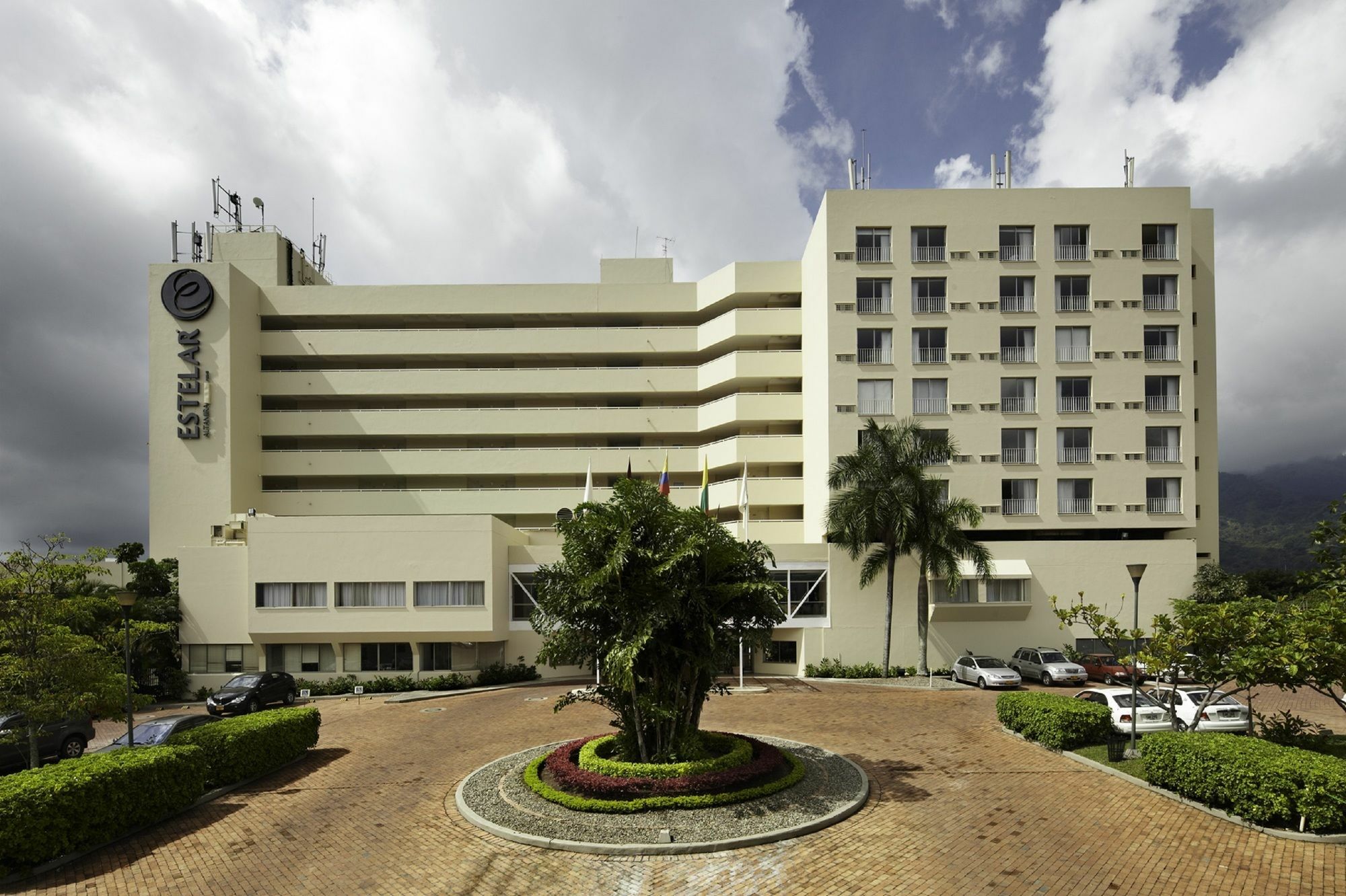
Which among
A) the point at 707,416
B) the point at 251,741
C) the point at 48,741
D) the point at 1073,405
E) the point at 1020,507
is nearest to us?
the point at 251,741

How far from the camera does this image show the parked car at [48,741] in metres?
20.4

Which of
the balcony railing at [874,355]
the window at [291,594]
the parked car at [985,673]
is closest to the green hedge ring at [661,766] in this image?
the parked car at [985,673]

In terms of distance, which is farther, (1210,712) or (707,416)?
(707,416)

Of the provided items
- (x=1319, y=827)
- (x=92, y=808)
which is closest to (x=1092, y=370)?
(x=1319, y=827)

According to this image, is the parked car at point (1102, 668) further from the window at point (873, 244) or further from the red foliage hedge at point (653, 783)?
the red foliage hedge at point (653, 783)

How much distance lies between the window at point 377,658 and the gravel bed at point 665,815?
22.5m

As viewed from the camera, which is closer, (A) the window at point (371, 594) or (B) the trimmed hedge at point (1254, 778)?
(B) the trimmed hedge at point (1254, 778)

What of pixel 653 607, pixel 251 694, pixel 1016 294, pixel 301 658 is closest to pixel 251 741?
pixel 653 607

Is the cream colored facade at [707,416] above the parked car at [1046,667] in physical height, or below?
above

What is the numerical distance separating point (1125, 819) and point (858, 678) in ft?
72.1

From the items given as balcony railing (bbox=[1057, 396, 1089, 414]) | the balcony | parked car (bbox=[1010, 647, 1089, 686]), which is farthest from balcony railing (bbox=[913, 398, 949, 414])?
parked car (bbox=[1010, 647, 1089, 686])

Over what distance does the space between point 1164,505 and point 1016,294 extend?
546 inches

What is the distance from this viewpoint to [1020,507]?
39656 millimetres

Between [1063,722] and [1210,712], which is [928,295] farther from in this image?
[1063,722]
